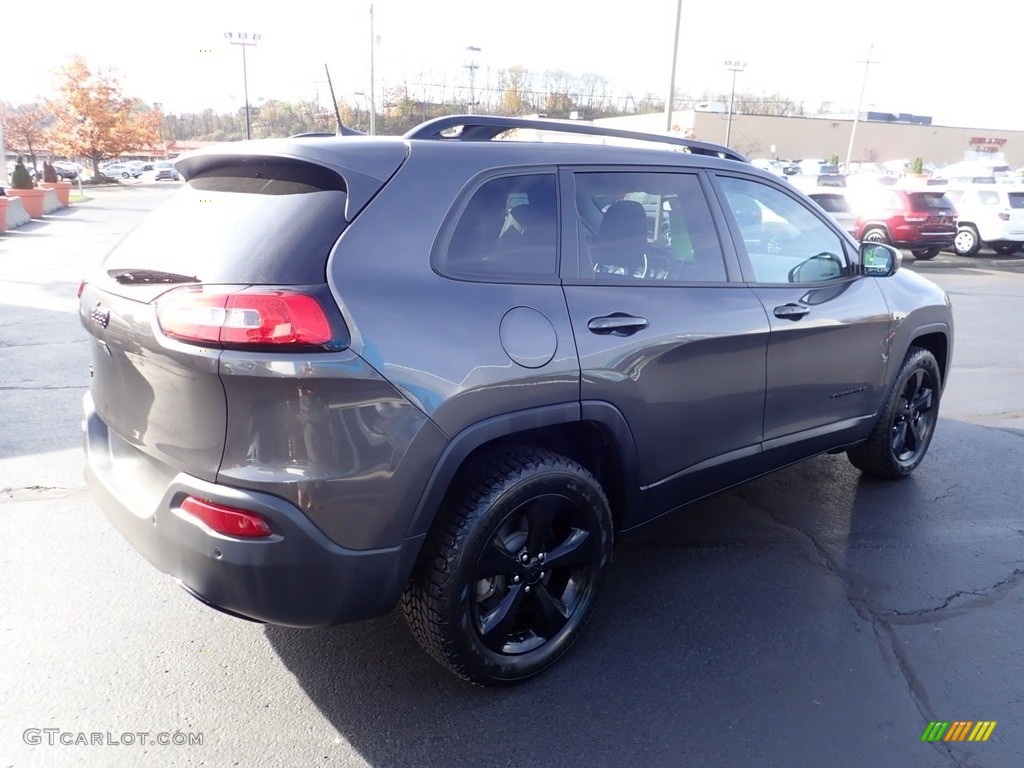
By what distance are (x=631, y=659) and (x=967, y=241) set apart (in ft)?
68.7

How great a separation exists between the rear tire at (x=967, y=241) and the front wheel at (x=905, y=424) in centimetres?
1755

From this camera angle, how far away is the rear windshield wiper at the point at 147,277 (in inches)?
98.7

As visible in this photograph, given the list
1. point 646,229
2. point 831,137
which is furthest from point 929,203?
point 831,137

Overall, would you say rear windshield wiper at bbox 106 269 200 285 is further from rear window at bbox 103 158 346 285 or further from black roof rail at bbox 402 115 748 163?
black roof rail at bbox 402 115 748 163

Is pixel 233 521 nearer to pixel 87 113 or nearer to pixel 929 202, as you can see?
pixel 929 202

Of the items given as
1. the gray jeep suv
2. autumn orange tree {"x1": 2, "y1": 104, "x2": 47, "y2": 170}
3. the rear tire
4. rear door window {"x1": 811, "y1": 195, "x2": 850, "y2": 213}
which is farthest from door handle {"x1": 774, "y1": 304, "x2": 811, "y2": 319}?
autumn orange tree {"x1": 2, "y1": 104, "x2": 47, "y2": 170}

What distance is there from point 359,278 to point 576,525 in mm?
1244

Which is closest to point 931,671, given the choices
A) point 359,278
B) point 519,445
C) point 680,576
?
point 680,576

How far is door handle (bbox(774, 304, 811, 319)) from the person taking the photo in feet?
12.1

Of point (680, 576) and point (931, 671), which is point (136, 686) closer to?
point (680, 576)

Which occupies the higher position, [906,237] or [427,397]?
[427,397]

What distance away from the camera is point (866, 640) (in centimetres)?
327

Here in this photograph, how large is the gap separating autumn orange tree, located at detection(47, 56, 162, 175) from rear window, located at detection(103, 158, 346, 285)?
188ft

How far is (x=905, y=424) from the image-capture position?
4.93 meters
